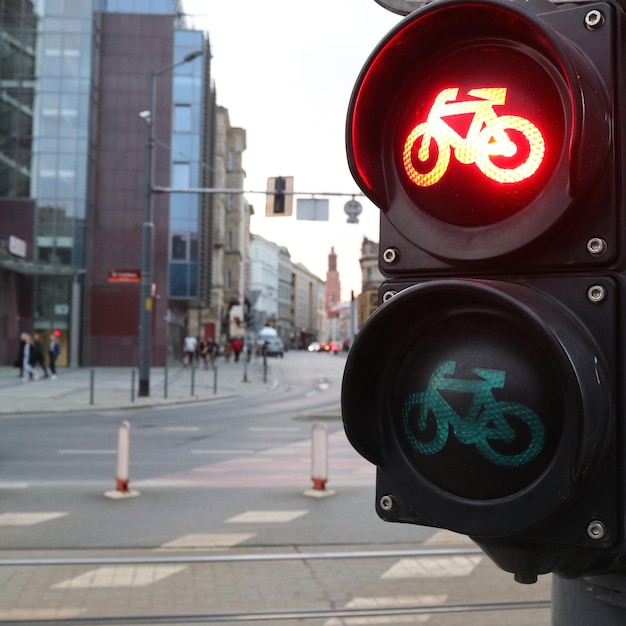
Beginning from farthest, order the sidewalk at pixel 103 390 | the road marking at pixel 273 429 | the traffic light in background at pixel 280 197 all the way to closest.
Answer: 1. the traffic light in background at pixel 280 197
2. the sidewalk at pixel 103 390
3. the road marking at pixel 273 429

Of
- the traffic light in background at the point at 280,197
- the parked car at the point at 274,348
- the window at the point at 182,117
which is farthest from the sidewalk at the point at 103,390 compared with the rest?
the parked car at the point at 274,348

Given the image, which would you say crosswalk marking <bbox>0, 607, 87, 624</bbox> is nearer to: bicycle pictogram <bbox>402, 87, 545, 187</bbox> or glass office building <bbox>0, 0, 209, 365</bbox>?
bicycle pictogram <bbox>402, 87, 545, 187</bbox>

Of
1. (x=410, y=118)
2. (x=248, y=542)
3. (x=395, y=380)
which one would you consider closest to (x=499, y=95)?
(x=410, y=118)

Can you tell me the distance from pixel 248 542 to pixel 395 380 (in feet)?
18.0

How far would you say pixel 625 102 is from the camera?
1.20m

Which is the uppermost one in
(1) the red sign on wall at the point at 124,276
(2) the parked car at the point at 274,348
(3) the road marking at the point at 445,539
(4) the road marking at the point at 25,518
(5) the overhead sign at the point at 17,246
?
(5) the overhead sign at the point at 17,246

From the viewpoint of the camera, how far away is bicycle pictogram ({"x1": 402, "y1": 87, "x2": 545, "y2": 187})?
1248mm

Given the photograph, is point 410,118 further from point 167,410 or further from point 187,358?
point 187,358

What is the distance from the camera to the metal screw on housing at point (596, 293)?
1.18 metres

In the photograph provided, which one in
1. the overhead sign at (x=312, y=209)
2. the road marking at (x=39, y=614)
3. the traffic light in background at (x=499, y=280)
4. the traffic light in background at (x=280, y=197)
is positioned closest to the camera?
the traffic light in background at (x=499, y=280)

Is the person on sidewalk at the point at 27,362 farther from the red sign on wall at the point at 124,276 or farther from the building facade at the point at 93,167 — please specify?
the red sign on wall at the point at 124,276

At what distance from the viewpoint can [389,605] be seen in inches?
195

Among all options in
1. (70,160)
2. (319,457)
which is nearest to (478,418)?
(319,457)

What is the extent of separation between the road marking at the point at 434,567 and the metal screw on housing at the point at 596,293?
4734mm
